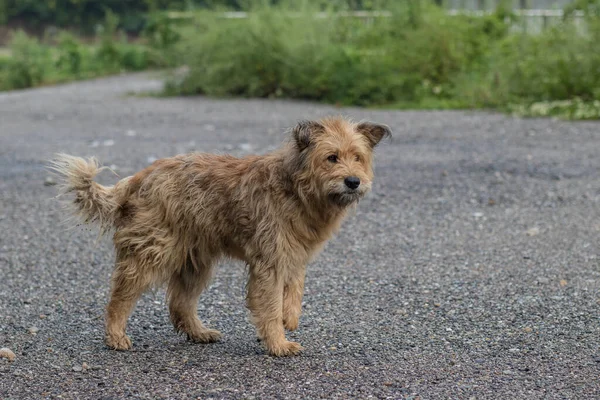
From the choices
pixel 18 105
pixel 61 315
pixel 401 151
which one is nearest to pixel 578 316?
pixel 61 315

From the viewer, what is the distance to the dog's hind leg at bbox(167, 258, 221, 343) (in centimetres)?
570

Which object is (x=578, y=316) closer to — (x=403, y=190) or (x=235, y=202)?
(x=235, y=202)

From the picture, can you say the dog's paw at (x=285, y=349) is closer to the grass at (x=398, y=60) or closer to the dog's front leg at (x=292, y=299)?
the dog's front leg at (x=292, y=299)

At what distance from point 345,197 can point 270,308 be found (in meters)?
0.79

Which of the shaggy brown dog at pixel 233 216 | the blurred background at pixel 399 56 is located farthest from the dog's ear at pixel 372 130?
the blurred background at pixel 399 56

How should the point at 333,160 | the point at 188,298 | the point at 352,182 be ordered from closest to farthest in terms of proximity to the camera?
the point at 352,182, the point at 333,160, the point at 188,298

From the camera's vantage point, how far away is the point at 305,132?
5.22m

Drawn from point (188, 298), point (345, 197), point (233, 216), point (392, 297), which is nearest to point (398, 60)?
point (392, 297)

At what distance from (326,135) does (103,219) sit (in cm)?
151

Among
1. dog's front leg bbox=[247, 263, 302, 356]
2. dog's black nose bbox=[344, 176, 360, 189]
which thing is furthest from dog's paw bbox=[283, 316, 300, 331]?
dog's black nose bbox=[344, 176, 360, 189]

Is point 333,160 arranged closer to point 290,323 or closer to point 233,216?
point 233,216

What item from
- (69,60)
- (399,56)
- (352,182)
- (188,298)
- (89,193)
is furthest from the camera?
(69,60)

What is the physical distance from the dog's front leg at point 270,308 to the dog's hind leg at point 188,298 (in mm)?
522

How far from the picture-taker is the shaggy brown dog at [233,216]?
5.26 meters
